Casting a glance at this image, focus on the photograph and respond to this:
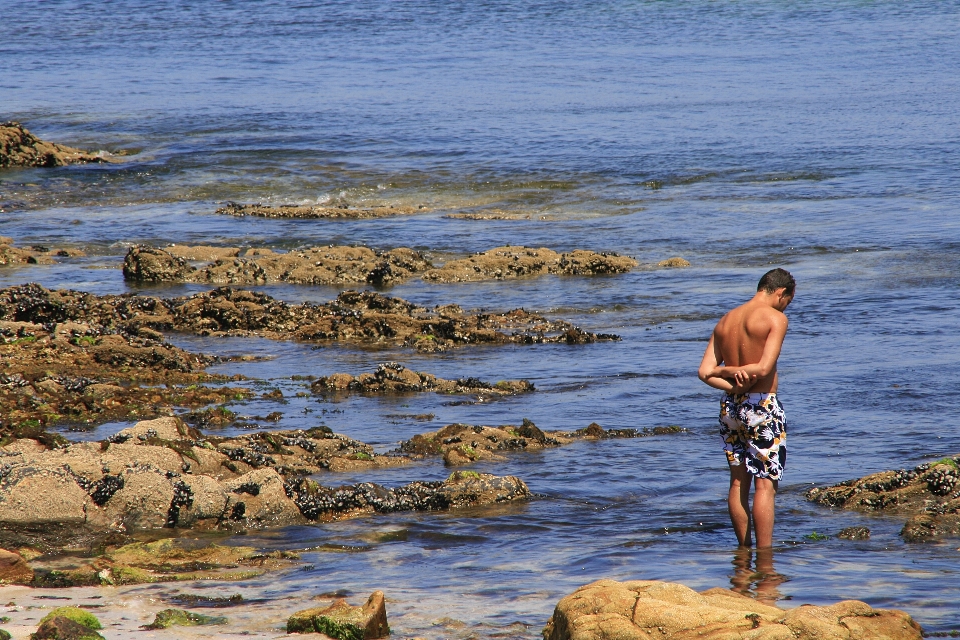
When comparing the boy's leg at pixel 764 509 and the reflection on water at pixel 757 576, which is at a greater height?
the boy's leg at pixel 764 509

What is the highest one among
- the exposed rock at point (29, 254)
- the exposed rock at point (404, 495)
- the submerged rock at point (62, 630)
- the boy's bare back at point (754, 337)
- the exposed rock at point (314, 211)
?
the boy's bare back at point (754, 337)

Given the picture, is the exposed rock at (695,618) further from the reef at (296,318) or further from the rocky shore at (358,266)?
the rocky shore at (358,266)

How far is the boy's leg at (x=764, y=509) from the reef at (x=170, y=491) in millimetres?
1652

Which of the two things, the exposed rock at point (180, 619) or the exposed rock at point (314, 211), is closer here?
the exposed rock at point (180, 619)

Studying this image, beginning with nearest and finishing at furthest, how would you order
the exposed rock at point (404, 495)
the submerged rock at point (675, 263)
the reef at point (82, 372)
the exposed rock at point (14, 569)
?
the exposed rock at point (14, 569)
the exposed rock at point (404, 495)
the reef at point (82, 372)
the submerged rock at point (675, 263)

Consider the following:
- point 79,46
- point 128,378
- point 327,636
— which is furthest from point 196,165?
point 79,46

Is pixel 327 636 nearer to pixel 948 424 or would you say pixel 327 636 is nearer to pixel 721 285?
pixel 948 424

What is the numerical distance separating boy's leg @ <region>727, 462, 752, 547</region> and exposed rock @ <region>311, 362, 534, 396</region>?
154 inches

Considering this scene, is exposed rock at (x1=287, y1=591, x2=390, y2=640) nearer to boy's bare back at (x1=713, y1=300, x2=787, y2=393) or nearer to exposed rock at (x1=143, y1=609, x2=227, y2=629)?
exposed rock at (x1=143, y1=609, x2=227, y2=629)

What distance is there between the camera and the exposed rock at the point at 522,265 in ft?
52.1

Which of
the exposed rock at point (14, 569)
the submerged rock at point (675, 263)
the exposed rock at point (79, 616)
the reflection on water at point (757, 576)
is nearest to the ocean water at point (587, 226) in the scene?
the reflection on water at point (757, 576)

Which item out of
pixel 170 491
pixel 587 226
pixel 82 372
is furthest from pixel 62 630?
pixel 587 226

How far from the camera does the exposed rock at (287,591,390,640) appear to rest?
16.0 ft

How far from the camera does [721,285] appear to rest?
49.5 feet
